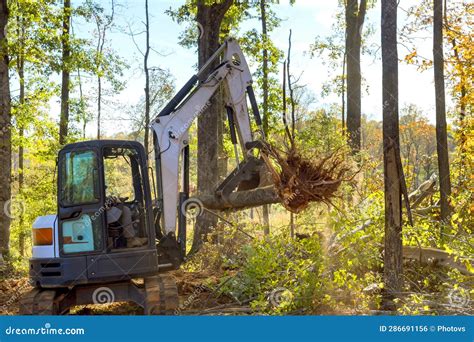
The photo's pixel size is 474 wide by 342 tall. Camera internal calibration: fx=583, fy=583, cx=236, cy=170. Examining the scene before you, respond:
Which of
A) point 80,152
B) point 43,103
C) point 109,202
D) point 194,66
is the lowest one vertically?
point 109,202

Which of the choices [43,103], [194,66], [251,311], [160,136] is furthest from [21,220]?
[251,311]

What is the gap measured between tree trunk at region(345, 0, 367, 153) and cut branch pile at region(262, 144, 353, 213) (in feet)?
26.5

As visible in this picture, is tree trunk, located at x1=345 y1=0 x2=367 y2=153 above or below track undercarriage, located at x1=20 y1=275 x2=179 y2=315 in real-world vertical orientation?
above

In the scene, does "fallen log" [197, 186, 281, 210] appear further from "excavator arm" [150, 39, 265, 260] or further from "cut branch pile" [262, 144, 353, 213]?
"cut branch pile" [262, 144, 353, 213]

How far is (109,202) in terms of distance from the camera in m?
7.73

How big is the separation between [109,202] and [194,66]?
1514cm

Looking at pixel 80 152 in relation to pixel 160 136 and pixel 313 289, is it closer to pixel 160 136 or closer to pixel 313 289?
pixel 160 136

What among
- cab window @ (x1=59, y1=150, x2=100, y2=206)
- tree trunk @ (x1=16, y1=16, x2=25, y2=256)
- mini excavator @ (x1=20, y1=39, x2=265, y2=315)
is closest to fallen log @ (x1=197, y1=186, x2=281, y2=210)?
mini excavator @ (x1=20, y1=39, x2=265, y2=315)

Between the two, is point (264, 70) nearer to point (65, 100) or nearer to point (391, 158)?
point (65, 100)

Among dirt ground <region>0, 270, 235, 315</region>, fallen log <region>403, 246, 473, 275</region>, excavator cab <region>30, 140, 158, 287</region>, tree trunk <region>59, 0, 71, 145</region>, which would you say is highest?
tree trunk <region>59, 0, 71, 145</region>

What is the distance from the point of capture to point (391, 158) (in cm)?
780

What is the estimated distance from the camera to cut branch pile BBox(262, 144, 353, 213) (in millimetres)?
8391

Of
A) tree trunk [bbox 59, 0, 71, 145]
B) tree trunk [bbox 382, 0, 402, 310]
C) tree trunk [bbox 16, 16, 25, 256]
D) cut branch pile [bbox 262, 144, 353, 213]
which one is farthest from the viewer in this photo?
tree trunk [bbox 59, 0, 71, 145]

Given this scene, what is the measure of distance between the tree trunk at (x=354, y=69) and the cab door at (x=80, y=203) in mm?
10172
